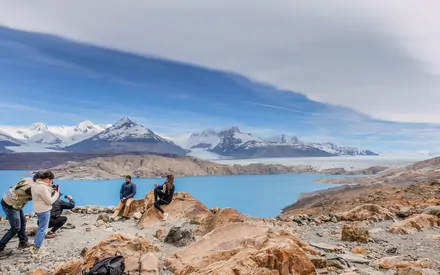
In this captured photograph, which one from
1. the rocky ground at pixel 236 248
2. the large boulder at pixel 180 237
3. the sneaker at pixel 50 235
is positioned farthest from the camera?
the sneaker at pixel 50 235

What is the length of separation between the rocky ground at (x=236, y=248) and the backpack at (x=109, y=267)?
43 centimetres

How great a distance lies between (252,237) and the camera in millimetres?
8148

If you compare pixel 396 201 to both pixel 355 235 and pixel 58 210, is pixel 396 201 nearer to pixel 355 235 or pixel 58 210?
pixel 355 235

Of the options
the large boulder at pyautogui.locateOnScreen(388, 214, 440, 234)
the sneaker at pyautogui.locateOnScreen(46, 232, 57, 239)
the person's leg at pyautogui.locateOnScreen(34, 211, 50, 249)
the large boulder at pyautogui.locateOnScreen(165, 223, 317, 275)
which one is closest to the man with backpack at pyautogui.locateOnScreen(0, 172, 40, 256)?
the person's leg at pyautogui.locateOnScreen(34, 211, 50, 249)

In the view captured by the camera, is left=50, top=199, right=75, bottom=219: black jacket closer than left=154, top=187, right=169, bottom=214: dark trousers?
Yes

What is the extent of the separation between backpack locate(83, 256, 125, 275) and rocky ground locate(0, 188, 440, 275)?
0.43 metres

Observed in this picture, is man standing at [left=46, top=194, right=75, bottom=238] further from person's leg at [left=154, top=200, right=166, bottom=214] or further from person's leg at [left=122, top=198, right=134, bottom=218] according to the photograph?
person's leg at [left=122, top=198, right=134, bottom=218]

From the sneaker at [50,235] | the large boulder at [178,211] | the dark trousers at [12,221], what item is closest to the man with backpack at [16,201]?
the dark trousers at [12,221]

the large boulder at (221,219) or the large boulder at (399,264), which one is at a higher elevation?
the large boulder at (399,264)

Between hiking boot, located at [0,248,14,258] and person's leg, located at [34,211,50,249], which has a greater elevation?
person's leg, located at [34,211,50,249]

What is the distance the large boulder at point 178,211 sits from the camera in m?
15.2

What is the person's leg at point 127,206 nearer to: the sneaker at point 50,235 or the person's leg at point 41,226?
the sneaker at point 50,235

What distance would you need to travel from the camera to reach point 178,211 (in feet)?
53.8

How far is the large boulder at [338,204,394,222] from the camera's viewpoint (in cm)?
1708
